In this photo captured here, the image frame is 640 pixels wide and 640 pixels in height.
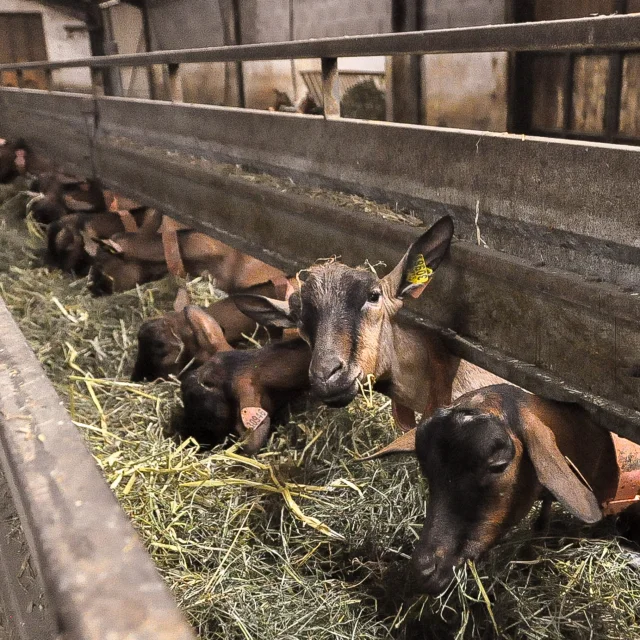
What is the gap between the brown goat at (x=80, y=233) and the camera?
729 centimetres

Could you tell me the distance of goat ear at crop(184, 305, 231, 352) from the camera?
15.9 feet

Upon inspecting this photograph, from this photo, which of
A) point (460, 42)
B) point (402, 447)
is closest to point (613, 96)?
point (460, 42)

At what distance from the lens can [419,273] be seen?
3436mm

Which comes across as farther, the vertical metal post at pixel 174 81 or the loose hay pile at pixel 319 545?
the vertical metal post at pixel 174 81

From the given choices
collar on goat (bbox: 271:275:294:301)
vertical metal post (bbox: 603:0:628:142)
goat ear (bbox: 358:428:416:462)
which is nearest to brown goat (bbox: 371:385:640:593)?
goat ear (bbox: 358:428:416:462)

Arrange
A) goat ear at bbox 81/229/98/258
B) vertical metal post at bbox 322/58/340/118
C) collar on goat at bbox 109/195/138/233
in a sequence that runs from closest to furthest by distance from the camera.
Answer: vertical metal post at bbox 322/58/340/118 → goat ear at bbox 81/229/98/258 → collar on goat at bbox 109/195/138/233

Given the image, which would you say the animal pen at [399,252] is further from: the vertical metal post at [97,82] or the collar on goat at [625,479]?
the vertical metal post at [97,82]

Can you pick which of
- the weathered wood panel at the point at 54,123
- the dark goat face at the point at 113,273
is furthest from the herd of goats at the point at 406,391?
the weathered wood panel at the point at 54,123

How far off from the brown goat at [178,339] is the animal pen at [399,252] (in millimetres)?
454

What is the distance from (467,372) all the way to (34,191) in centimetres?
786

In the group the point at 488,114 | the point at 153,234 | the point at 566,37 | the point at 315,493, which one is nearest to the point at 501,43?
the point at 566,37

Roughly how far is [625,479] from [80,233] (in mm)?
5745

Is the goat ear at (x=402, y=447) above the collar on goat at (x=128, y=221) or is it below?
above

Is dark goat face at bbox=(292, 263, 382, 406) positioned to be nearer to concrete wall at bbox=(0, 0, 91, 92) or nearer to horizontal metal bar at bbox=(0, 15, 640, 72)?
horizontal metal bar at bbox=(0, 15, 640, 72)
